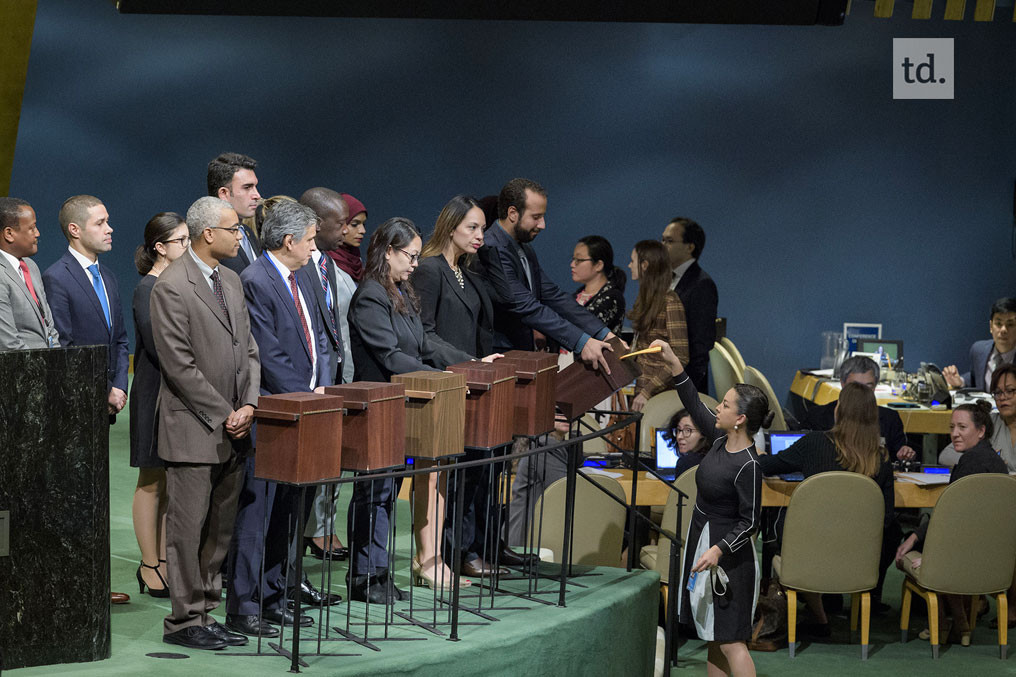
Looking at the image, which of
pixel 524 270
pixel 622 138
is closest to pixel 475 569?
pixel 524 270

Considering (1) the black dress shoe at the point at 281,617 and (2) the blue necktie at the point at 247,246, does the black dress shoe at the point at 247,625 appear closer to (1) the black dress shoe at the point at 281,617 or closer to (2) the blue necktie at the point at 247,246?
(1) the black dress shoe at the point at 281,617

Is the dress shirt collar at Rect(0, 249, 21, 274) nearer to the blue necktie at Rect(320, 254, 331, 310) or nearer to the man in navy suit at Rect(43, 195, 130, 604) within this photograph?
the man in navy suit at Rect(43, 195, 130, 604)

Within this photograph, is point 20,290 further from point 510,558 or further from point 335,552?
point 510,558

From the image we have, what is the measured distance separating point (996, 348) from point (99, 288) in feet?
20.4

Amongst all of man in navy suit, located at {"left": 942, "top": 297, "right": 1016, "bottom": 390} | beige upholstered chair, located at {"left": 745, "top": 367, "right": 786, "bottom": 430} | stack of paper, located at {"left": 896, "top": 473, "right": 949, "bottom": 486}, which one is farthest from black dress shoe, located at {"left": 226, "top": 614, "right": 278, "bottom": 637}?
man in navy suit, located at {"left": 942, "top": 297, "right": 1016, "bottom": 390}

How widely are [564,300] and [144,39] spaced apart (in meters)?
6.33

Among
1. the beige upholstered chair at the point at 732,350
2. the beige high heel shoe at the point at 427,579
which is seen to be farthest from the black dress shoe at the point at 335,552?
the beige upholstered chair at the point at 732,350

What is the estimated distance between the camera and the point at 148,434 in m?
4.28

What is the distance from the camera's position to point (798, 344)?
1022cm

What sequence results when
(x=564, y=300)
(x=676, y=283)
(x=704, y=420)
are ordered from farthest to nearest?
(x=676, y=283), (x=704, y=420), (x=564, y=300)

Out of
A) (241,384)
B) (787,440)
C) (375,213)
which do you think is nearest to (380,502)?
(241,384)

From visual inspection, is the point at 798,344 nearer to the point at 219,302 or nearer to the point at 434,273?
the point at 434,273

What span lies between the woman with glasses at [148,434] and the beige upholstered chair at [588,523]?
1.68 meters

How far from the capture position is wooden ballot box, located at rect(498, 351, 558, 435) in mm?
4367
